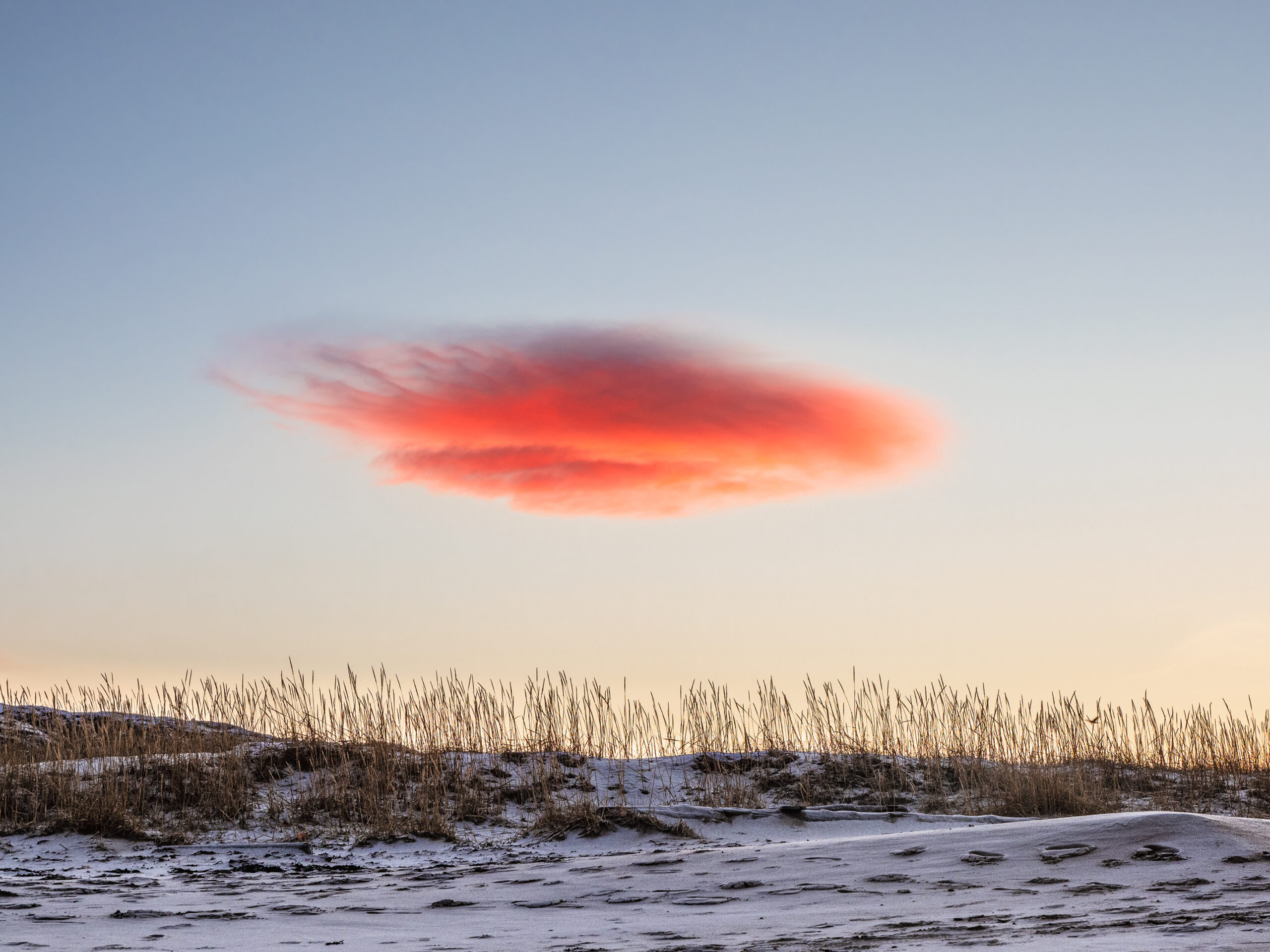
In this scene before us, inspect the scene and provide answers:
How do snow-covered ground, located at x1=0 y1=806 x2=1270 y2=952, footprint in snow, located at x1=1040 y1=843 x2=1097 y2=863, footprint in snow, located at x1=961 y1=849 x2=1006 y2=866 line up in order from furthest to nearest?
1. footprint in snow, located at x1=961 y1=849 x2=1006 y2=866
2. footprint in snow, located at x1=1040 y1=843 x2=1097 y2=863
3. snow-covered ground, located at x1=0 y1=806 x2=1270 y2=952

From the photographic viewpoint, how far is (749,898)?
17.6 feet

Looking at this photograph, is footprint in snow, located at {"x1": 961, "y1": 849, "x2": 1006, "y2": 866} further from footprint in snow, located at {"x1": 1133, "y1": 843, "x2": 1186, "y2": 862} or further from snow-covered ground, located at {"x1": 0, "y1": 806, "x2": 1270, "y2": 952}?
footprint in snow, located at {"x1": 1133, "y1": 843, "x2": 1186, "y2": 862}

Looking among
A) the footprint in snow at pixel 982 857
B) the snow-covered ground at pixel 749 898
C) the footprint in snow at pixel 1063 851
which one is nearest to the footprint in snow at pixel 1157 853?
the snow-covered ground at pixel 749 898

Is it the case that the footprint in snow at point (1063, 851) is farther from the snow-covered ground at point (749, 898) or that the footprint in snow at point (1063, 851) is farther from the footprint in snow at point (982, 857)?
the footprint in snow at point (982, 857)

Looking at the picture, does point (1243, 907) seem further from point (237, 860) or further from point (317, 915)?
point (237, 860)

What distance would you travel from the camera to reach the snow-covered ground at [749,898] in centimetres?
410

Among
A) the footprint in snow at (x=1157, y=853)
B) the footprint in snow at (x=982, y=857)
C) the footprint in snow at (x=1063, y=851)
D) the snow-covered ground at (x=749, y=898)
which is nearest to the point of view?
the snow-covered ground at (x=749, y=898)

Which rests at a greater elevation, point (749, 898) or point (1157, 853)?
point (1157, 853)

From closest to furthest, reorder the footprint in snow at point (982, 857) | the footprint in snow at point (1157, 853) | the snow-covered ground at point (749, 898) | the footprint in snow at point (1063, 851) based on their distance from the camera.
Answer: the snow-covered ground at point (749, 898) < the footprint in snow at point (1157, 853) < the footprint in snow at point (1063, 851) < the footprint in snow at point (982, 857)

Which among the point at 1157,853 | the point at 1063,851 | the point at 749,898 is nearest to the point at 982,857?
the point at 1063,851

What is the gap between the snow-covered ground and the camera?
13.4ft

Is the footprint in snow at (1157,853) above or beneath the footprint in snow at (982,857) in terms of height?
above

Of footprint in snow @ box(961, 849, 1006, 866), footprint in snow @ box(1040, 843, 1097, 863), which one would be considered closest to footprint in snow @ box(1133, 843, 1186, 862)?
footprint in snow @ box(1040, 843, 1097, 863)

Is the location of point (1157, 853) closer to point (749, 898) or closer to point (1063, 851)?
point (1063, 851)
